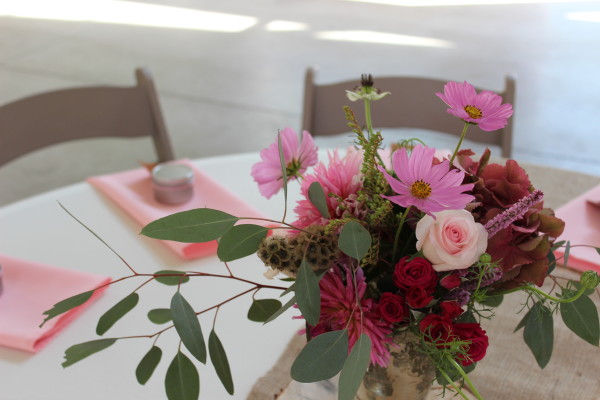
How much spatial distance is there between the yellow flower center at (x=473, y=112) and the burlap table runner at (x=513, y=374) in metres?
0.33

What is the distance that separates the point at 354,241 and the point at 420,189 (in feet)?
0.21

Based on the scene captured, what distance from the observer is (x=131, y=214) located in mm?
1127

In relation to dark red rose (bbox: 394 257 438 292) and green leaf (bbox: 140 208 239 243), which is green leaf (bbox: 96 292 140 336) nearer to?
green leaf (bbox: 140 208 239 243)

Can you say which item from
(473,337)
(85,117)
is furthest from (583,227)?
(85,117)

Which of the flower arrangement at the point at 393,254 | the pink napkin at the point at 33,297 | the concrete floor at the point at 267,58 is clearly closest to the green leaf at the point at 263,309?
the flower arrangement at the point at 393,254

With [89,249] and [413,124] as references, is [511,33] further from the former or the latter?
[89,249]

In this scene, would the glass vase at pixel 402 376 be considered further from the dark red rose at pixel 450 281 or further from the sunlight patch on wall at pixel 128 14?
the sunlight patch on wall at pixel 128 14

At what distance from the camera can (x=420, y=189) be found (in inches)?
19.7

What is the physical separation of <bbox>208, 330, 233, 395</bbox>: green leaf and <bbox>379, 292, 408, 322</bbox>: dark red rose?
0.14m

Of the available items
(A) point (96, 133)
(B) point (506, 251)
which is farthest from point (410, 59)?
(B) point (506, 251)

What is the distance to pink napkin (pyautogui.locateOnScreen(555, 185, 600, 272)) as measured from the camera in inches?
40.2

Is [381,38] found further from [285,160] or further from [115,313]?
[115,313]

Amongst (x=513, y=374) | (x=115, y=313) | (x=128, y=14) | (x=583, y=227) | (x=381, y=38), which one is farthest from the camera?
(x=128, y=14)

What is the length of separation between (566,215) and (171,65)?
129 inches
